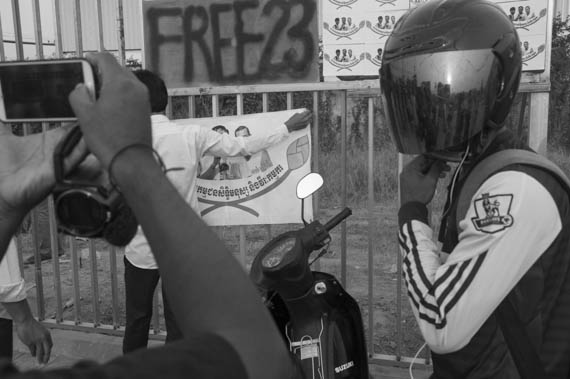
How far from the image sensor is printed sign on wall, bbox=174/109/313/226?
3494mm

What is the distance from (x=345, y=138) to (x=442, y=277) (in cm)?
192

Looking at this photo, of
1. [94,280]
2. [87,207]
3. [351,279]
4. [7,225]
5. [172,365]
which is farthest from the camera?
[351,279]

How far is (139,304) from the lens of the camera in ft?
11.4

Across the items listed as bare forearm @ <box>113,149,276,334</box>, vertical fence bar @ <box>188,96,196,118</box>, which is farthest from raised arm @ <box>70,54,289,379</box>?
vertical fence bar @ <box>188,96,196,118</box>

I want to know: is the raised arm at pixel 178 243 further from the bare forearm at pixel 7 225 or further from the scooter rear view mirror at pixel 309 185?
the scooter rear view mirror at pixel 309 185

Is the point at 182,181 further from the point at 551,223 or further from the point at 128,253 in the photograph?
the point at 551,223

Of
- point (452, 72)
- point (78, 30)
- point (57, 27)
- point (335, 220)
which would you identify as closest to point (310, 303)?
point (335, 220)

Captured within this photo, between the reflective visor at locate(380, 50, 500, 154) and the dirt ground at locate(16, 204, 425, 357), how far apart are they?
5.17 ft

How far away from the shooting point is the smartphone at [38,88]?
1.10 meters

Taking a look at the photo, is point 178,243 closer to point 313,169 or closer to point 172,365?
point 172,365

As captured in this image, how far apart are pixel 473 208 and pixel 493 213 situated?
8 cm

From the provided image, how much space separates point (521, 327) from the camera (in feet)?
Answer: 4.87

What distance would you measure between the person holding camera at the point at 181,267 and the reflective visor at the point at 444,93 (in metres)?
1.04

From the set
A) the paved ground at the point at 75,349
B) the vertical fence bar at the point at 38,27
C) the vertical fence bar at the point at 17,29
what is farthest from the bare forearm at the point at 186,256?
the vertical fence bar at the point at 17,29
